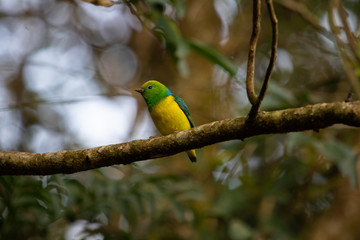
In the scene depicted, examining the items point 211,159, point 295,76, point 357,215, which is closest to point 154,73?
point 211,159

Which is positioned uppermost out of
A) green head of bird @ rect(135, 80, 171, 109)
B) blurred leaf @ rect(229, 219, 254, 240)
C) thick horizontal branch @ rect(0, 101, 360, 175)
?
thick horizontal branch @ rect(0, 101, 360, 175)

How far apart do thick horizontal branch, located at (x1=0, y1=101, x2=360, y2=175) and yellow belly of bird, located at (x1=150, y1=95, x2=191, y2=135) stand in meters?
1.60

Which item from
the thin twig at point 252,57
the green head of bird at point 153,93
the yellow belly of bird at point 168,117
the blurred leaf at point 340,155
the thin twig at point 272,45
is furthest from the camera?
the green head of bird at point 153,93

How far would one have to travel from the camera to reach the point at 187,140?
9.12 feet

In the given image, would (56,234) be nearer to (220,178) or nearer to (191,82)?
(220,178)

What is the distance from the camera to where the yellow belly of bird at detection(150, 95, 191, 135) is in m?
4.55

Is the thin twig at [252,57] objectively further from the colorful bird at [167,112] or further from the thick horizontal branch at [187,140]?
the colorful bird at [167,112]

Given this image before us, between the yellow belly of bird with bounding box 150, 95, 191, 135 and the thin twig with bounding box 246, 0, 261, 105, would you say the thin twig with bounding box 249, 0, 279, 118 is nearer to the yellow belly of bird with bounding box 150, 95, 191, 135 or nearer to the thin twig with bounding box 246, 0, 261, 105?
the thin twig with bounding box 246, 0, 261, 105

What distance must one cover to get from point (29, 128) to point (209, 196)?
3.11m

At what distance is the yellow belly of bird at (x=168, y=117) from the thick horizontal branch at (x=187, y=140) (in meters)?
1.60

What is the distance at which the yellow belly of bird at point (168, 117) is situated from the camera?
14.9ft

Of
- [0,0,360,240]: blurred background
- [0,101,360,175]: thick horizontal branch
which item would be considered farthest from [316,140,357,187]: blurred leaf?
[0,101,360,175]: thick horizontal branch

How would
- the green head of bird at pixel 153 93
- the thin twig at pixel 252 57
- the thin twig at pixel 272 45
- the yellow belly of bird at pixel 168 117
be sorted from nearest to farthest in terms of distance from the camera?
the thin twig at pixel 272 45 → the thin twig at pixel 252 57 → the yellow belly of bird at pixel 168 117 → the green head of bird at pixel 153 93

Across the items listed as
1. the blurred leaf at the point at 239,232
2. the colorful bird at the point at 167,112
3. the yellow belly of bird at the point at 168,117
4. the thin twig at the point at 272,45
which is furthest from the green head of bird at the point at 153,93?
the thin twig at the point at 272,45
